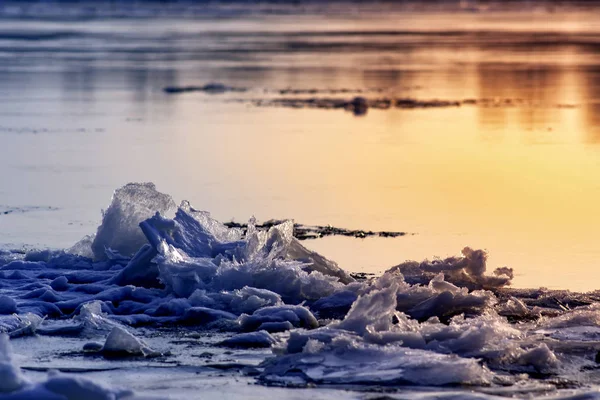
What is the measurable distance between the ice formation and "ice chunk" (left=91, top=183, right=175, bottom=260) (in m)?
0.01

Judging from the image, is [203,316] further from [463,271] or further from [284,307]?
[463,271]

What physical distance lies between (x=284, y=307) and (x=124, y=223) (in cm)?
267

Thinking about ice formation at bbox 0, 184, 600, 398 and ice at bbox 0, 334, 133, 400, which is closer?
ice at bbox 0, 334, 133, 400

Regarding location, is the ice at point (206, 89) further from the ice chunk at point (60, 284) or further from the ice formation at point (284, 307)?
the ice chunk at point (60, 284)

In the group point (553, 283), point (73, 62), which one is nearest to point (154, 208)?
point (553, 283)

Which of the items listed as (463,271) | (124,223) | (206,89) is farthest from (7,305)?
(206,89)

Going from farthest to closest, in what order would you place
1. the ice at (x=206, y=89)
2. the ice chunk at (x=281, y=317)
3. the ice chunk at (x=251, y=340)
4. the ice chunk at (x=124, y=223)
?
the ice at (x=206, y=89), the ice chunk at (x=124, y=223), the ice chunk at (x=281, y=317), the ice chunk at (x=251, y=340)

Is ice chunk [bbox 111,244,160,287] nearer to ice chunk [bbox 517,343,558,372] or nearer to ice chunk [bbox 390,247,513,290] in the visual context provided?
ice chunk [bbox 390,247,513,290]

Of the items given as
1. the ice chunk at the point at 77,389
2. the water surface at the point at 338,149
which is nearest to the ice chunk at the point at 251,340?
the ice chunk at the point at 77,389

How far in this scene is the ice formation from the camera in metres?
8.41

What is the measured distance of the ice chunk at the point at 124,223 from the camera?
39.1ft

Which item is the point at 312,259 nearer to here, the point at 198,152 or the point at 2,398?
the point at 2,398

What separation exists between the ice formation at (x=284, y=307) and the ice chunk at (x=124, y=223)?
1cm

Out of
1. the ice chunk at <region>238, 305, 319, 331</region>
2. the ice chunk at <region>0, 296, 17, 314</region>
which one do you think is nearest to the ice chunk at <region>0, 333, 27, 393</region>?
the ice chunk at <region>238, 305, 319, 331</region>
